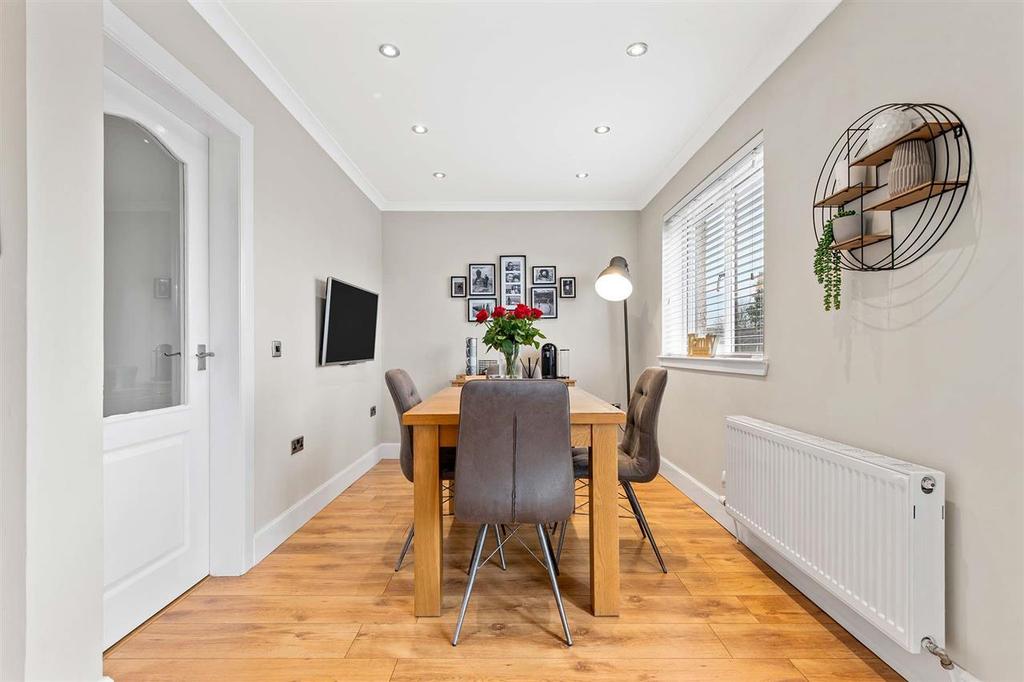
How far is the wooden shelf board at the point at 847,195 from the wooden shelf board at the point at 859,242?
0.17 m

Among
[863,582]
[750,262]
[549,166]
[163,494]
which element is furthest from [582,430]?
[549,166]

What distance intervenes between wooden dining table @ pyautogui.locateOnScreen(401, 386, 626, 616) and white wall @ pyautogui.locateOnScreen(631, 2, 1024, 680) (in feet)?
2.91

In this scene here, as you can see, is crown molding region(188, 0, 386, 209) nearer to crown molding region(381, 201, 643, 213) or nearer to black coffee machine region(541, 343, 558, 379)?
crown molding region(381, 201, 643, 213)

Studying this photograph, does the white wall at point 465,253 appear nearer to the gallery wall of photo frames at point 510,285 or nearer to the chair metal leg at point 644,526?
the gallery wall of photo frames at point 510,285

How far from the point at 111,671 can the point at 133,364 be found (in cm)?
103

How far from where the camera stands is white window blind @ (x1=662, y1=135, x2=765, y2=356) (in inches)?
101

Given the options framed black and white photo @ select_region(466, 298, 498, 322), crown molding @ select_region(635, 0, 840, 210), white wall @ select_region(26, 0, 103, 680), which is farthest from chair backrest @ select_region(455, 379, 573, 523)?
framed black and white photo @ select_region(466, 298, 498, 322)

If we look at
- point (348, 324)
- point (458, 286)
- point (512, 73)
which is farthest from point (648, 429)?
point (458, 286)

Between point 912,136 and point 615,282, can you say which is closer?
point 912,136

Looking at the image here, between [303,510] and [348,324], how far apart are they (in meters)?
1.34

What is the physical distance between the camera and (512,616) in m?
1.85

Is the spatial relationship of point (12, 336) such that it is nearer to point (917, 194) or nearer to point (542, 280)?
point (917, 194)

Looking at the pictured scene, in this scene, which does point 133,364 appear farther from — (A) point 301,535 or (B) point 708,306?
(B) point 708,306

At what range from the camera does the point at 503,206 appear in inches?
182
